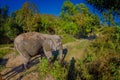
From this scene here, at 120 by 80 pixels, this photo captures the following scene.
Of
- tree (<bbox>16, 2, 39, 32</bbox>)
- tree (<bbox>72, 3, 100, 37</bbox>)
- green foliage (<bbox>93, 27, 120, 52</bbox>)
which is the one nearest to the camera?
green foliage (<bbox>93, 27, 120, 52</bbox>)

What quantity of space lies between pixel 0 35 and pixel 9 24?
5.39 m

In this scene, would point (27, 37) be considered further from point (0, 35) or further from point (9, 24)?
point (9, 24)

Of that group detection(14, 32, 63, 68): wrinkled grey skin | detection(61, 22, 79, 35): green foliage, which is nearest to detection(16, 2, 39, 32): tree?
detection(61, 22, 79, 35): green foliage

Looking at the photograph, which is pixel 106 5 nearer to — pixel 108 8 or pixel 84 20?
pixel 108 8

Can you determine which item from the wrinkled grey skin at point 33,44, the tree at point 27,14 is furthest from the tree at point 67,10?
the wrinkled grey skin at point 33,44

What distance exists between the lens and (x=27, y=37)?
1313 cm

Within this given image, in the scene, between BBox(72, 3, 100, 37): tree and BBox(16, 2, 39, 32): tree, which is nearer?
BBox(16, 2, 39, 32): tree

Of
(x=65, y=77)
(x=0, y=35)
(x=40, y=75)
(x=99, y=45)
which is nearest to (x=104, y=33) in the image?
(x=99, y=45)

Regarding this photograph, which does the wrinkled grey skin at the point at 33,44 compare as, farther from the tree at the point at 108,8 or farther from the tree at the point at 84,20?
the tree at the point at 84,20

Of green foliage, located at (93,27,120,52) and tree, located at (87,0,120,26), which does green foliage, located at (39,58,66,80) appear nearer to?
green foliage, located at (93,27,120,52)

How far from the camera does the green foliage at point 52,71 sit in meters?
11.6

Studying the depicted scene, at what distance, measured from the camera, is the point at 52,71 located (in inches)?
466

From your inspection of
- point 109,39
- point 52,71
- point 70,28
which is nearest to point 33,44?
point 52,71

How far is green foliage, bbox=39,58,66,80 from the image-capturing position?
456 inches
